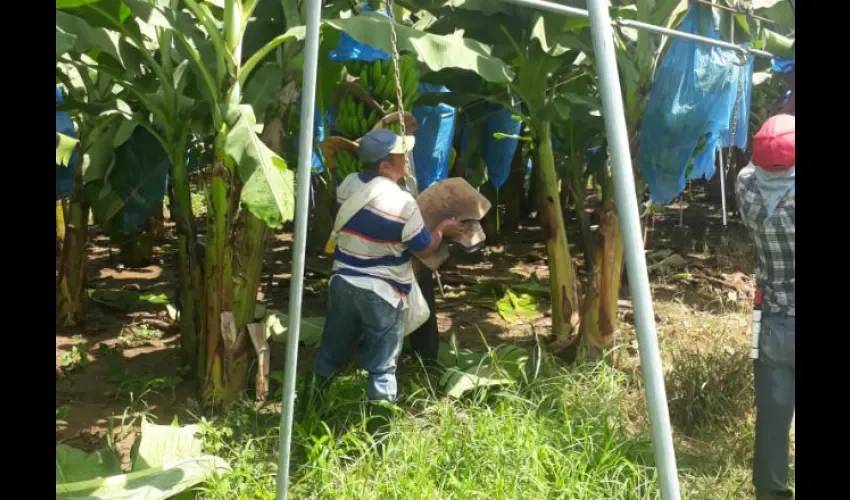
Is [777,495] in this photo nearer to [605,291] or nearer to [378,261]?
[378,261]

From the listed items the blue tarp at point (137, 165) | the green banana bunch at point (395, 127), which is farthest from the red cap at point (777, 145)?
the blue tarp at point (137, 165)

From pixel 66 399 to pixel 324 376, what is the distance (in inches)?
67.7

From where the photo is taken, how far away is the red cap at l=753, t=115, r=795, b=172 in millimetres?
2760

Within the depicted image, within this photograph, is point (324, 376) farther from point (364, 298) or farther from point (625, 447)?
point (625, 447)

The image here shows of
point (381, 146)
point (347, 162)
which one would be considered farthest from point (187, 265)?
point (381, 146)

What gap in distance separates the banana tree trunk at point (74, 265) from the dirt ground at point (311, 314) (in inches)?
5.5

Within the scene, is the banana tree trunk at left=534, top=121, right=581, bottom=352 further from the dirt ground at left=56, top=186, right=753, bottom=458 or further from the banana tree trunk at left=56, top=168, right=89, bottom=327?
the banana tree trunk at left=56, top=168, right=89, bottom=327

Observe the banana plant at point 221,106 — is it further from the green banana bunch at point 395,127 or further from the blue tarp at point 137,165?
the green banana bunch at point 395,127

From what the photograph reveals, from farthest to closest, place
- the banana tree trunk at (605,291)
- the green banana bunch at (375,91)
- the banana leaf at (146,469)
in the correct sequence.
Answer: the banana tree trunk at (605,291) → the green banana bunch at (375,91) → the banana leaf at (146,469)

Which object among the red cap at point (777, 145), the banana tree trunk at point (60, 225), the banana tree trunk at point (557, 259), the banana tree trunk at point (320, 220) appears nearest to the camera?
the red cap at point (777, 145)

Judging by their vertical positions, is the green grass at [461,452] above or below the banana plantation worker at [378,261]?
below

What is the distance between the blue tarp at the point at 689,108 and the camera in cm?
406
